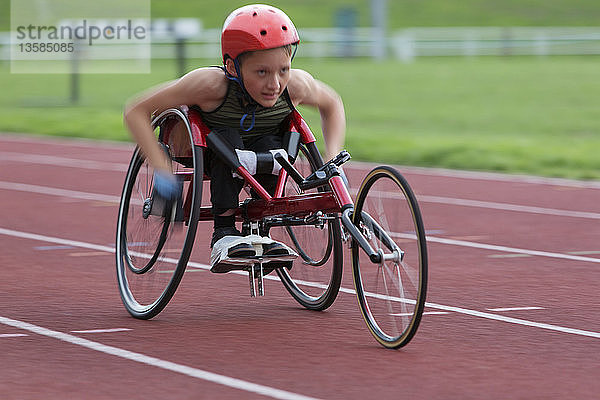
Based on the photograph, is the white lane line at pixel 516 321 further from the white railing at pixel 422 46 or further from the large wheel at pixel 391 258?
the white railing at pixel 422 46

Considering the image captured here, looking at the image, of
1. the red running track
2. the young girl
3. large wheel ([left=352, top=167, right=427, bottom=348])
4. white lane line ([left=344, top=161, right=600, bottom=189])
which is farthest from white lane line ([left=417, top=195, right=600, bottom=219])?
large wheel ([left=352, top=167, right=427, bottom=348])

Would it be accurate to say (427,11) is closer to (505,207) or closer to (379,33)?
(379,33)

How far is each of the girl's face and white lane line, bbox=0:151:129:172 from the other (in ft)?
33.7

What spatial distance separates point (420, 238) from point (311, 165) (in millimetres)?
1402

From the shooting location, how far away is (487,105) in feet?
88.7

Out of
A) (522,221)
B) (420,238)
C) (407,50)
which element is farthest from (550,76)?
(420,238)

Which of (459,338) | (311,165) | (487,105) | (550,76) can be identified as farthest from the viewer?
(550,76)

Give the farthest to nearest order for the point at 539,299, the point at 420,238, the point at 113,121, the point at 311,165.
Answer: the point at 113,121, the point at 539,299, the point at 311,165, the point at 420,238

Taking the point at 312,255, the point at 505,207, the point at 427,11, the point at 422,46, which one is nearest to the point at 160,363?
the point at 312,255

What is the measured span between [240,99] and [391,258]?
4.64ft

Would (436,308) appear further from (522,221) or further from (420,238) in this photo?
(522,221)

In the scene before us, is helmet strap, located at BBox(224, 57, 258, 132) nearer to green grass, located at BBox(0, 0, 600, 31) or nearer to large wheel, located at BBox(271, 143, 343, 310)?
large wheel, located at BBox(271, 143, 343, 310)

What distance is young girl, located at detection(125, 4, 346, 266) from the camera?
6.64 m

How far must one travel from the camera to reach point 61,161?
715 inches
